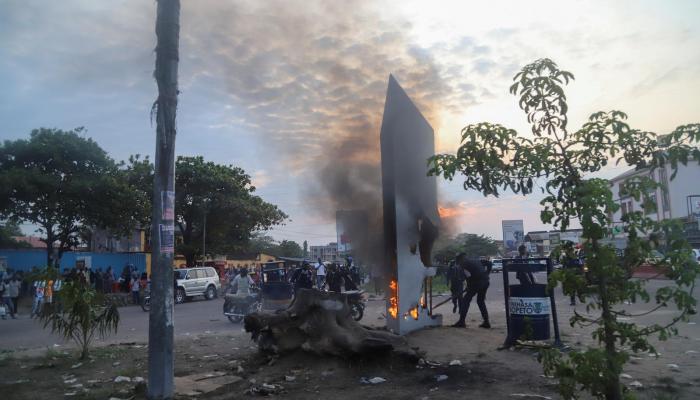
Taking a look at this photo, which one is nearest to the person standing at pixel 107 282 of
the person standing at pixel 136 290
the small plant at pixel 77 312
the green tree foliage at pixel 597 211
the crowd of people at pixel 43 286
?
the crowd of people at pixel 43 286

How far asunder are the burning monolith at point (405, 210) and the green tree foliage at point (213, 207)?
2414 centimetres

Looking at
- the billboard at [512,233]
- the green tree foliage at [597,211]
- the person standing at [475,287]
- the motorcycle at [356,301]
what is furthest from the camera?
the billboard at [512,233]

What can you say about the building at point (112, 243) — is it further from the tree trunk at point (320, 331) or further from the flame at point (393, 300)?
the tree trunk at point (320, 331)

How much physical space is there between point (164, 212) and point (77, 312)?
352 cm

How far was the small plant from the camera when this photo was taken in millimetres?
7939

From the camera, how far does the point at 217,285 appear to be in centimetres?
2595

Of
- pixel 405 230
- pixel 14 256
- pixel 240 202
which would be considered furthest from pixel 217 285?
pixel 405 230

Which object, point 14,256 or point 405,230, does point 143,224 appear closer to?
point 14,256

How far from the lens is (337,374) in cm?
676

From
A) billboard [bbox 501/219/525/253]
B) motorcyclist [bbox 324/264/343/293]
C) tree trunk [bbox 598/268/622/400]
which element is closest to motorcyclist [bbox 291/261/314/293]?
motorcyclist [bbox 324/264/343/293]

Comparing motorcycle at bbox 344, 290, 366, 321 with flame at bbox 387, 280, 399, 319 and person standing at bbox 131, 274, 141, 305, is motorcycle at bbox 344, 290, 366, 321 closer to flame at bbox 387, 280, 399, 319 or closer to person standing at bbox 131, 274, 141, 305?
flame at bbox 387, 280, 399, 319

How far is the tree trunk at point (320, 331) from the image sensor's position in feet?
23.0

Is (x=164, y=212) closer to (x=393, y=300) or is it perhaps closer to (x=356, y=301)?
(x=393, y=300)

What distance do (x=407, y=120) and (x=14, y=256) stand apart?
2641 cm
